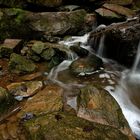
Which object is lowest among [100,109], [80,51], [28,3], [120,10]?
[100,109]

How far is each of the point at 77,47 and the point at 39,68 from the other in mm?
1558

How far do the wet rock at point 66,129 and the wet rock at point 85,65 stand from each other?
305cm

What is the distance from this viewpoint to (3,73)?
8758 mm

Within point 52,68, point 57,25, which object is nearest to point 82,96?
point 52,68

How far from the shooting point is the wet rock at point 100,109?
6.16 metres

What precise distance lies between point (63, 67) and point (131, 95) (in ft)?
7.84

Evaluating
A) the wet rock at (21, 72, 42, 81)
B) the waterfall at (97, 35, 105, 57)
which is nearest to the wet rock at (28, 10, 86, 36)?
the waterfall at (97, 35, 105, 57)

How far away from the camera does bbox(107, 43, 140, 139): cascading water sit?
6.74 meters

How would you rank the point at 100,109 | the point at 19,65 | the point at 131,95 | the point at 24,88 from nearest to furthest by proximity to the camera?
the point at 100,109, the point at 24,88, the point at 131,95, the point at 19,65

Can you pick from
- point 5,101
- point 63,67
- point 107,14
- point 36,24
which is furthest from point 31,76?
point 107,14

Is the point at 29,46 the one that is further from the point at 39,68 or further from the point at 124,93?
the point at 124,93

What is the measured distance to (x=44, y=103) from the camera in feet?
22.6

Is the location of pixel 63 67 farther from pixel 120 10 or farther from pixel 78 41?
pixel 120 10

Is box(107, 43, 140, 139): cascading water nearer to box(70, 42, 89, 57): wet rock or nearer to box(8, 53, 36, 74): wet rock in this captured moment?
box(70, 42, 89, 57): wet rock
